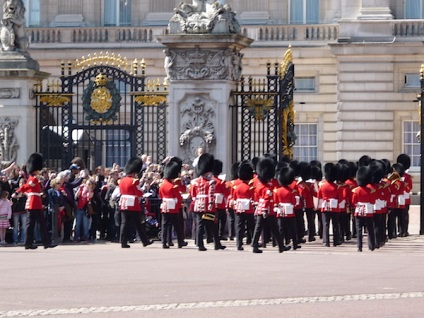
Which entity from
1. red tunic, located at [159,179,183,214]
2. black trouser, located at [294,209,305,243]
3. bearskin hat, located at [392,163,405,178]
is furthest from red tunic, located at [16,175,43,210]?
bearskin hat, located at [392,163,405,178]

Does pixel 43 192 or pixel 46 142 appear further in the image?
pixel 46 142

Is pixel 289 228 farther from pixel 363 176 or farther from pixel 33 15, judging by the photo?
pixel 33 15

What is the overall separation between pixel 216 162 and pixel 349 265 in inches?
178

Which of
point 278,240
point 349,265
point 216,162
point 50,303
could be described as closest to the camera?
point 50,303

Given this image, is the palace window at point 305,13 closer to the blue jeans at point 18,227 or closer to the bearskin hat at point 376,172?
the bearskin hat at point 376,172

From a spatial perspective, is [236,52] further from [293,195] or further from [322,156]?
[322,156]

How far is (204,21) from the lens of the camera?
2553 cm

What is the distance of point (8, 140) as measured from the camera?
1037 inches

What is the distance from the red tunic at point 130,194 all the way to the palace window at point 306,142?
56.3 ft

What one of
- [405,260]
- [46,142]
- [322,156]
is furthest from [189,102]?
[322,156]

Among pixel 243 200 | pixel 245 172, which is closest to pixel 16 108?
pixel 245 172

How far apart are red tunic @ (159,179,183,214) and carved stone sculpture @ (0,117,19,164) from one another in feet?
11.9

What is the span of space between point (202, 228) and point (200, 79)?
3343 mm

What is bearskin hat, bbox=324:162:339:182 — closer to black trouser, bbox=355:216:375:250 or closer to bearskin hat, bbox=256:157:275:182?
black trouser, bbox=355:216:375:250
